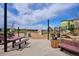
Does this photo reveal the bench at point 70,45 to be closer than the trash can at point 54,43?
Yes

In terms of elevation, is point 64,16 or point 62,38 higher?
point 64,16

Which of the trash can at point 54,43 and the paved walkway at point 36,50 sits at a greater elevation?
the trash can at point 54,43

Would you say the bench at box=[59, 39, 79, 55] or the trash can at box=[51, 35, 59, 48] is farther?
the trash can at box=[51, 35, 59, 48]

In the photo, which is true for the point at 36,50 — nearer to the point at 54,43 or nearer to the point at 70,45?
the point at 54,43

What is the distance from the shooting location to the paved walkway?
3385mm

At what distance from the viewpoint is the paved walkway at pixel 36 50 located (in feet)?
11.1

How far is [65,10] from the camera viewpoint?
339cm

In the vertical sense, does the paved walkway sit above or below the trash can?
below

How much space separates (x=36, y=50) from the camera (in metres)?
3.43

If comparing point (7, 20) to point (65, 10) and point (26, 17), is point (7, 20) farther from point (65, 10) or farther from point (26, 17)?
point (65, 10)

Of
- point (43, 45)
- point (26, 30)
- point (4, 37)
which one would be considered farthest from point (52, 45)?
point (4, 37)

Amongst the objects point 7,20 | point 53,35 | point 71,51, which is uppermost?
point 7,20

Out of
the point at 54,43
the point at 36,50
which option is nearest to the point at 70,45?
the point at 54,43

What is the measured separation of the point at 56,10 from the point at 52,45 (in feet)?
1.62
